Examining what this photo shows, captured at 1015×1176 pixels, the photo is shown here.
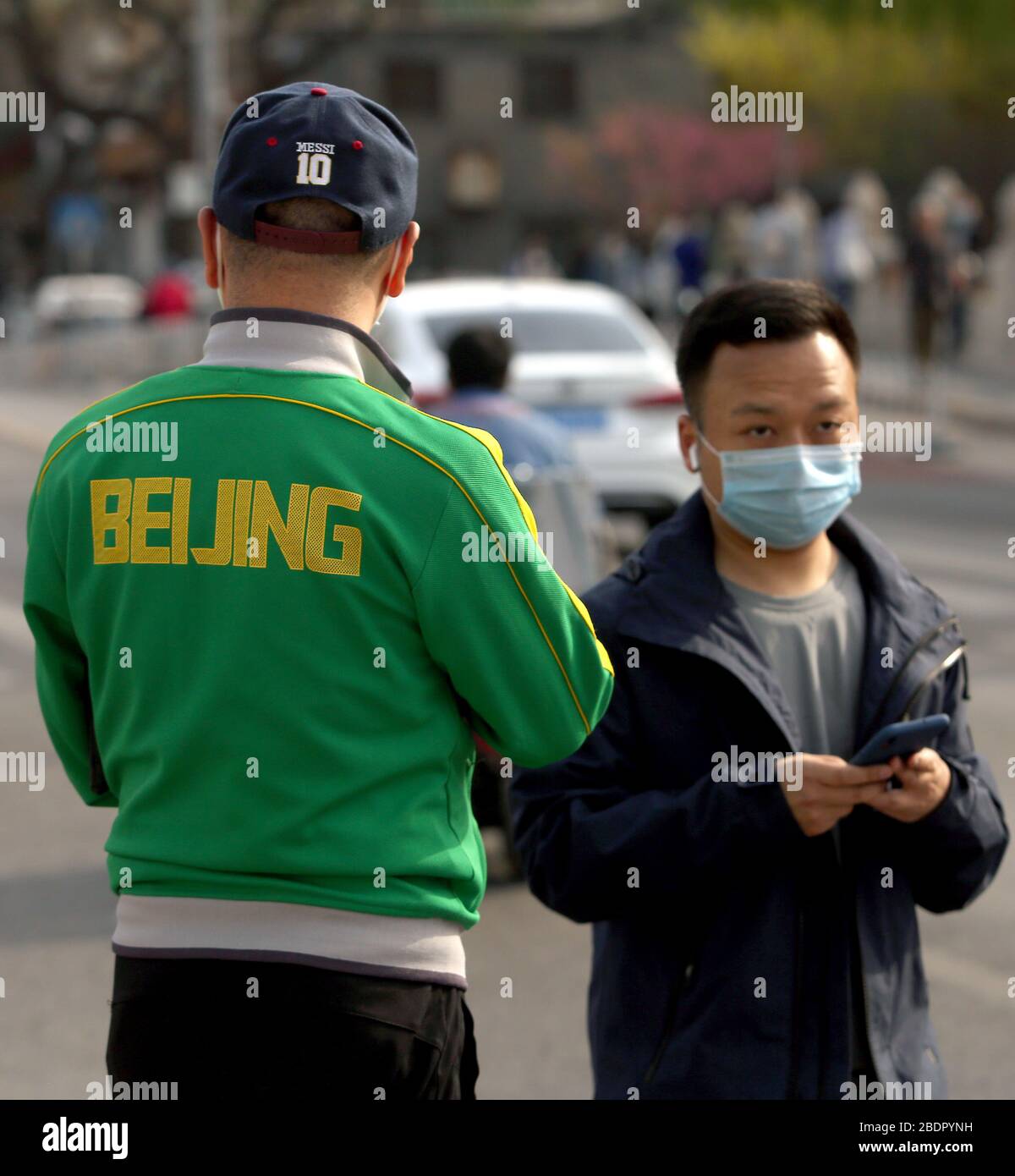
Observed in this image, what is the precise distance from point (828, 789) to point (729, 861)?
18cm

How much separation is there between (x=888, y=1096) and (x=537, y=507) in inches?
158

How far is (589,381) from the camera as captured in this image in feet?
39.3

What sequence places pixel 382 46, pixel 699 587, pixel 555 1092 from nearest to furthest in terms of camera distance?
pixel 699 587 → pixel 555 1092 → pixel 382 46

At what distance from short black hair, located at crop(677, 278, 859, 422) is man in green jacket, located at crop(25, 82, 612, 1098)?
0.86 meters

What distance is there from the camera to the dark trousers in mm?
2244

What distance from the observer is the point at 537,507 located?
21.9 feet

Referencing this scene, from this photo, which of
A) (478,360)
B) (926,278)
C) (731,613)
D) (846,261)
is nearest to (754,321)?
(731,613)

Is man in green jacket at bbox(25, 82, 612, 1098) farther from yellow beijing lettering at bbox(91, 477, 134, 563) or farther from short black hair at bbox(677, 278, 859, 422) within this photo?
short black hair at bbox(677, 278, 859, 422)

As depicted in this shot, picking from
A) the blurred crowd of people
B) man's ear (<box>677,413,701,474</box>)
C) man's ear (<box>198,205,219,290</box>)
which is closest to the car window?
the blurred crowd of people

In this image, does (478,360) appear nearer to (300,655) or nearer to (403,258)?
(403,258)

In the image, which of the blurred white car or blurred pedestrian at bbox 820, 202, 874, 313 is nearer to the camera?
the blurred white car

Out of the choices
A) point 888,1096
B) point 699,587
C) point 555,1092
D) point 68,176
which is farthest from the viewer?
point 68,176
